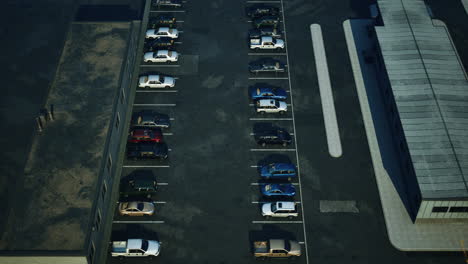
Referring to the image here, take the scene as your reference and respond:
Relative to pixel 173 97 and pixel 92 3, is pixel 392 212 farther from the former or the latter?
pixel 92 3

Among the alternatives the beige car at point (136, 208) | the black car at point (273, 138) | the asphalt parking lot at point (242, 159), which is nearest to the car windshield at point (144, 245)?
the asphalt parking lot at point (242, 159)

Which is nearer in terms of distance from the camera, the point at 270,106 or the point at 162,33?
the point at 270,106

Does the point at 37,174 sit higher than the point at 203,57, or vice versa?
the point at 203,57

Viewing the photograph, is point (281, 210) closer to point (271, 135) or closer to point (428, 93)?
point (271, 135)

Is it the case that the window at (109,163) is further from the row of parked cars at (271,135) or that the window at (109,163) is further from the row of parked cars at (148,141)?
the row of parked cars at (271,135)

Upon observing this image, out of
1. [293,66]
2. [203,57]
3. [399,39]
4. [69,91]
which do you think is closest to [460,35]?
[399,39]

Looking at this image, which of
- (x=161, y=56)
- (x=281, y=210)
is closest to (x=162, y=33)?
(x=161, y=56)
